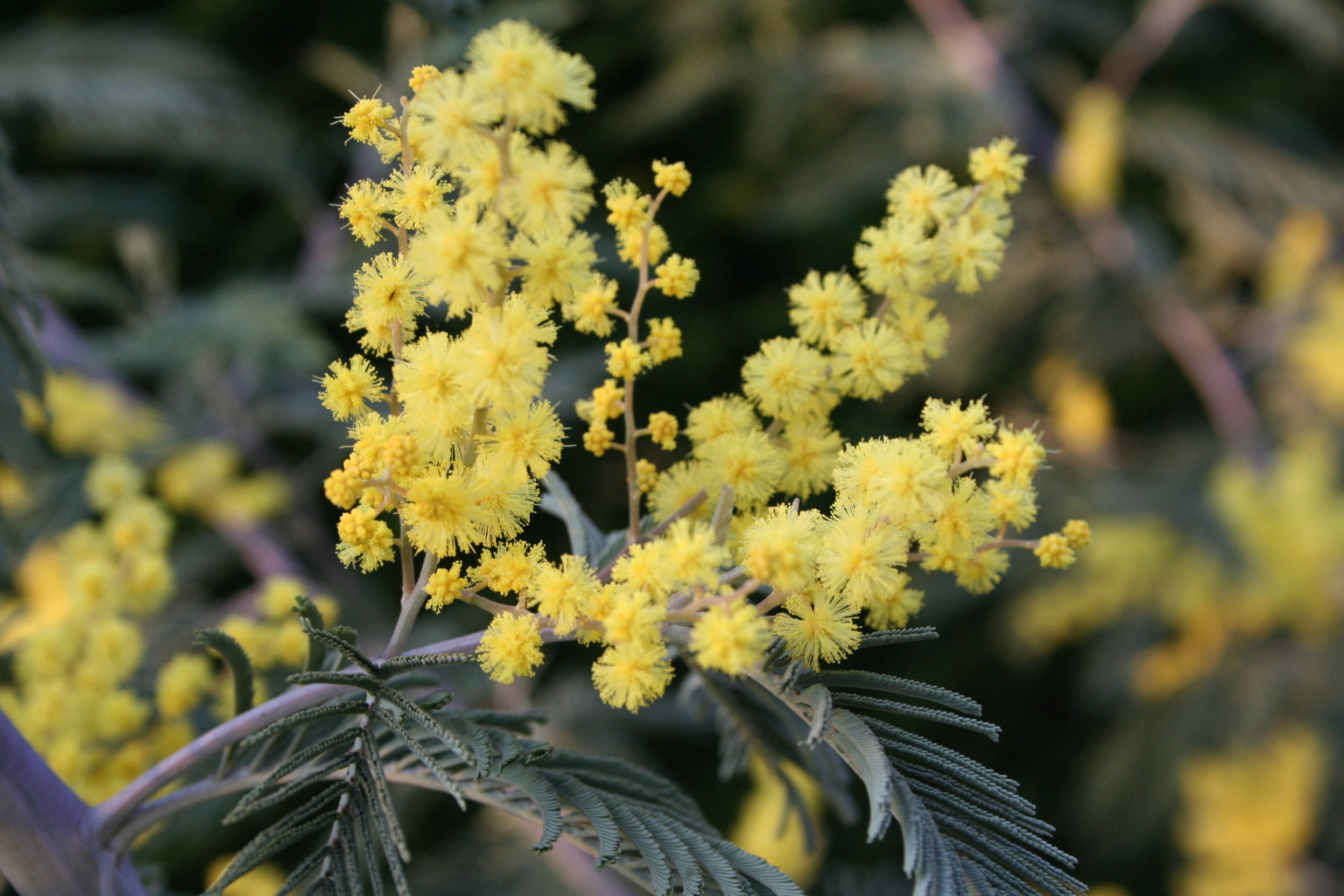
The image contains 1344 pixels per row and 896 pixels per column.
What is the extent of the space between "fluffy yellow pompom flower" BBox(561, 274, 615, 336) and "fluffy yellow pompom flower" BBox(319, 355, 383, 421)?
136mm

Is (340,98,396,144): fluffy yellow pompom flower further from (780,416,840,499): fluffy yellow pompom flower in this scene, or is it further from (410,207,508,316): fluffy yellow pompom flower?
(780,416,840,499): fluffy yellow pompom flower

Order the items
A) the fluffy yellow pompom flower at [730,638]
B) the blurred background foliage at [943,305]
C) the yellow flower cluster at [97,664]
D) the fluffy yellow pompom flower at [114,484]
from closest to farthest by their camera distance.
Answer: the fluffy yellow pompom flower at [730,638], the yellow flower cluster at [97,664], the fluffy yellow pompom flower at [114,484], the blurred background foliage at [943,305]

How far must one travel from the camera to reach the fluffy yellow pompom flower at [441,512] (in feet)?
1.82

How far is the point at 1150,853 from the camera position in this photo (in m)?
3.19

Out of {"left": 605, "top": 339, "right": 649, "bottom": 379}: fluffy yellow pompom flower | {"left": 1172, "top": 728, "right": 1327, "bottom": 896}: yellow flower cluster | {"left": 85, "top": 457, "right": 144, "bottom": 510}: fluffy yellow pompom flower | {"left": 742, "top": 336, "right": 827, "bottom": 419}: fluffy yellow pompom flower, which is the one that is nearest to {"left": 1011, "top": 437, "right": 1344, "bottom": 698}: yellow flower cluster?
{"left": 1172, "top": 728, "right": 1327, "bottom": 896}: yellow flower cluster

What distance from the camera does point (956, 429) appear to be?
1.95 feet

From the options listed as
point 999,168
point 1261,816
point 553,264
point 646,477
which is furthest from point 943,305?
point 553,264

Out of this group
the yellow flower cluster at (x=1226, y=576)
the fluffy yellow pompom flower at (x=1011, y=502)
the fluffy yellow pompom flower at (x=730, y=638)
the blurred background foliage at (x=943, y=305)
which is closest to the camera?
the fluffy yellow pompom flower at (x=730, y=638)

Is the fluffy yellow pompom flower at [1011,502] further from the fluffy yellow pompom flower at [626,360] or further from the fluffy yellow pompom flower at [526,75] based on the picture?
the fluffy yellow pompom flower at [526,75]

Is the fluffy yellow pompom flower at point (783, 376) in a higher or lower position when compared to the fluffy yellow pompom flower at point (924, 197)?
lower

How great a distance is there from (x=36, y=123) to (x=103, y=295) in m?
1.06

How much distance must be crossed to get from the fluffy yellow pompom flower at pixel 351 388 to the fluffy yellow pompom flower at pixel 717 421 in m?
0.23

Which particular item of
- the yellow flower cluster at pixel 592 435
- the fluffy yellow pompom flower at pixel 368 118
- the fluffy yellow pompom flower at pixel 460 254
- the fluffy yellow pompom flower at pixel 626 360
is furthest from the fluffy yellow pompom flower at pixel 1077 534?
the fluffy yellow pompom flower at pixel 368 118

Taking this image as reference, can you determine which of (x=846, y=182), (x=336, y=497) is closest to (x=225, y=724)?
(x=336, y=497)
